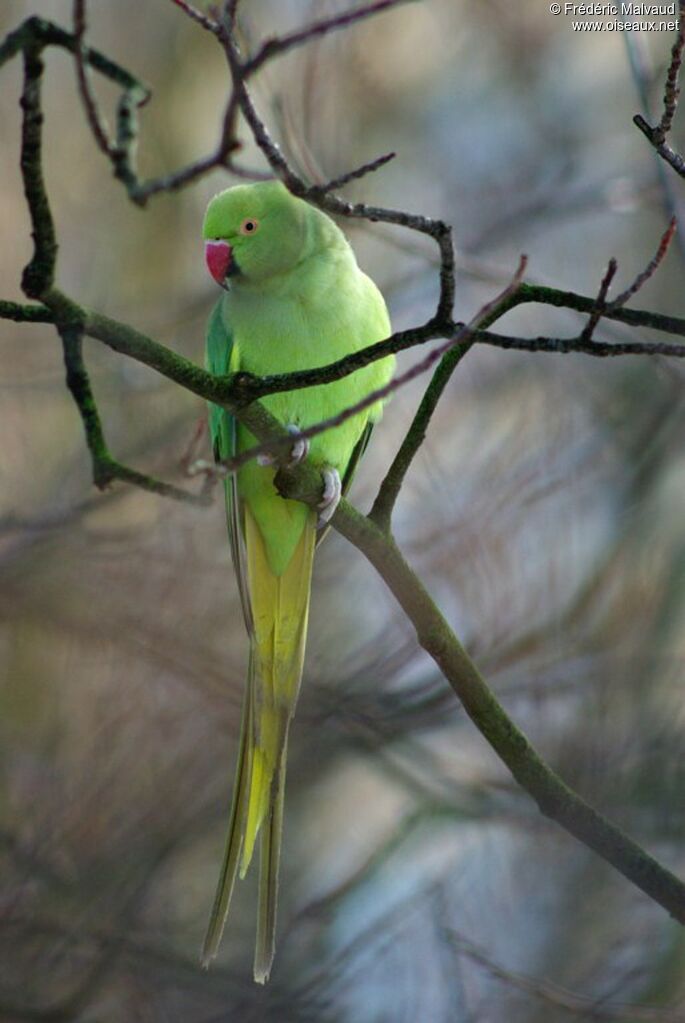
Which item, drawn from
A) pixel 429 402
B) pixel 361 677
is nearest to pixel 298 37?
pixel 429 402

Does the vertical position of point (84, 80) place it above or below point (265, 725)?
above

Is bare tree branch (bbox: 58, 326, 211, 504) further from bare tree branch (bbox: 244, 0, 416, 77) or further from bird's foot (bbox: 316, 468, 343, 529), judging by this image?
bird's foot (bbox: 316, 468, 343, 529)

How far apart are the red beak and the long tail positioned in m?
0.72

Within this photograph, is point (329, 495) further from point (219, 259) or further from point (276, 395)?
point (219, 259)

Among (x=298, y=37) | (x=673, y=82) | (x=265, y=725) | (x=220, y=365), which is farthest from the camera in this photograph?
(x=220, y=365)

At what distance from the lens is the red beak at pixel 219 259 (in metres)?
3.46

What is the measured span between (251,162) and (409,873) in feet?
11.9

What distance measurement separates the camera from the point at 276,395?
323cm

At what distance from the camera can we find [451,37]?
24.0 ft

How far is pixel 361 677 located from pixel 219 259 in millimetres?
2011

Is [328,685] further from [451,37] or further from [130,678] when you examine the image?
[451,37]

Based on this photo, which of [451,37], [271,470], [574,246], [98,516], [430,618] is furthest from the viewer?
[451,37]

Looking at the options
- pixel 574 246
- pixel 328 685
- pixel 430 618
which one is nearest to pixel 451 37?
pixel 574 246

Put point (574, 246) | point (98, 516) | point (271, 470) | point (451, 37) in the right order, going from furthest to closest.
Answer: point (451, 37)
point (574, 246)
point (98, 516)
point (271, 470)
